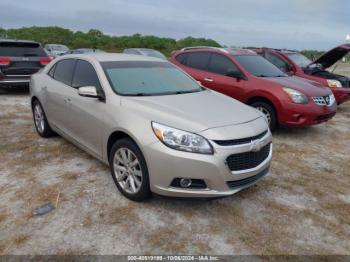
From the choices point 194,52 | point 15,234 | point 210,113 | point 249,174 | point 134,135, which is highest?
point 194,52

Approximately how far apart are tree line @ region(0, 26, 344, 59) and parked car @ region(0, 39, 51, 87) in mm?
37148

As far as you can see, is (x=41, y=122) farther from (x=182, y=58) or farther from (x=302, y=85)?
(x=302, y=85)

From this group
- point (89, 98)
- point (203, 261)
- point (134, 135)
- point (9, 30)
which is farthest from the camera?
point (9, 30)

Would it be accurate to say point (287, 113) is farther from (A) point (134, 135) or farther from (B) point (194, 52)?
(A) point (134, 135)

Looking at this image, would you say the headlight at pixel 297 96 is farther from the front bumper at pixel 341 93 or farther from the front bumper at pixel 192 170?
the front bumper at pixel 192 170

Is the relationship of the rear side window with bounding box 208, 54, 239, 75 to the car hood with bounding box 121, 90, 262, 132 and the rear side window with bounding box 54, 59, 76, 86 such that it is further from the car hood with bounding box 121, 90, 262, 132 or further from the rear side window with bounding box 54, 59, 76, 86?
the rear side window with bounding box 54, 59, 76, 86

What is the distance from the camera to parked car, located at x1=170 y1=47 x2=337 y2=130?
Result: 20.3ft

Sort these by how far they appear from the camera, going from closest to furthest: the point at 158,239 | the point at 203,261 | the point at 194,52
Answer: the point at 203,261, the point at 158,239, the point at 194,52

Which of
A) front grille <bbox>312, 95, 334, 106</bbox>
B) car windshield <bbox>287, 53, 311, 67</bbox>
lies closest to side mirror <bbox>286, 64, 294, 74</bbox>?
car windshield <bbox>287, 53, 311, 67</bbox>

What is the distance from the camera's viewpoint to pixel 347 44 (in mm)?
9141

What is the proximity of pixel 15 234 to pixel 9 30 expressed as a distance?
55.8 meters

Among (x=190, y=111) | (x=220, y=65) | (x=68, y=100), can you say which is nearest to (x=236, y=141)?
(x=190, y=111)

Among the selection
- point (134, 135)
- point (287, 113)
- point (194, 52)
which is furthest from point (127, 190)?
point (194, 52)

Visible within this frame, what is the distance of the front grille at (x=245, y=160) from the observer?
327 cm
